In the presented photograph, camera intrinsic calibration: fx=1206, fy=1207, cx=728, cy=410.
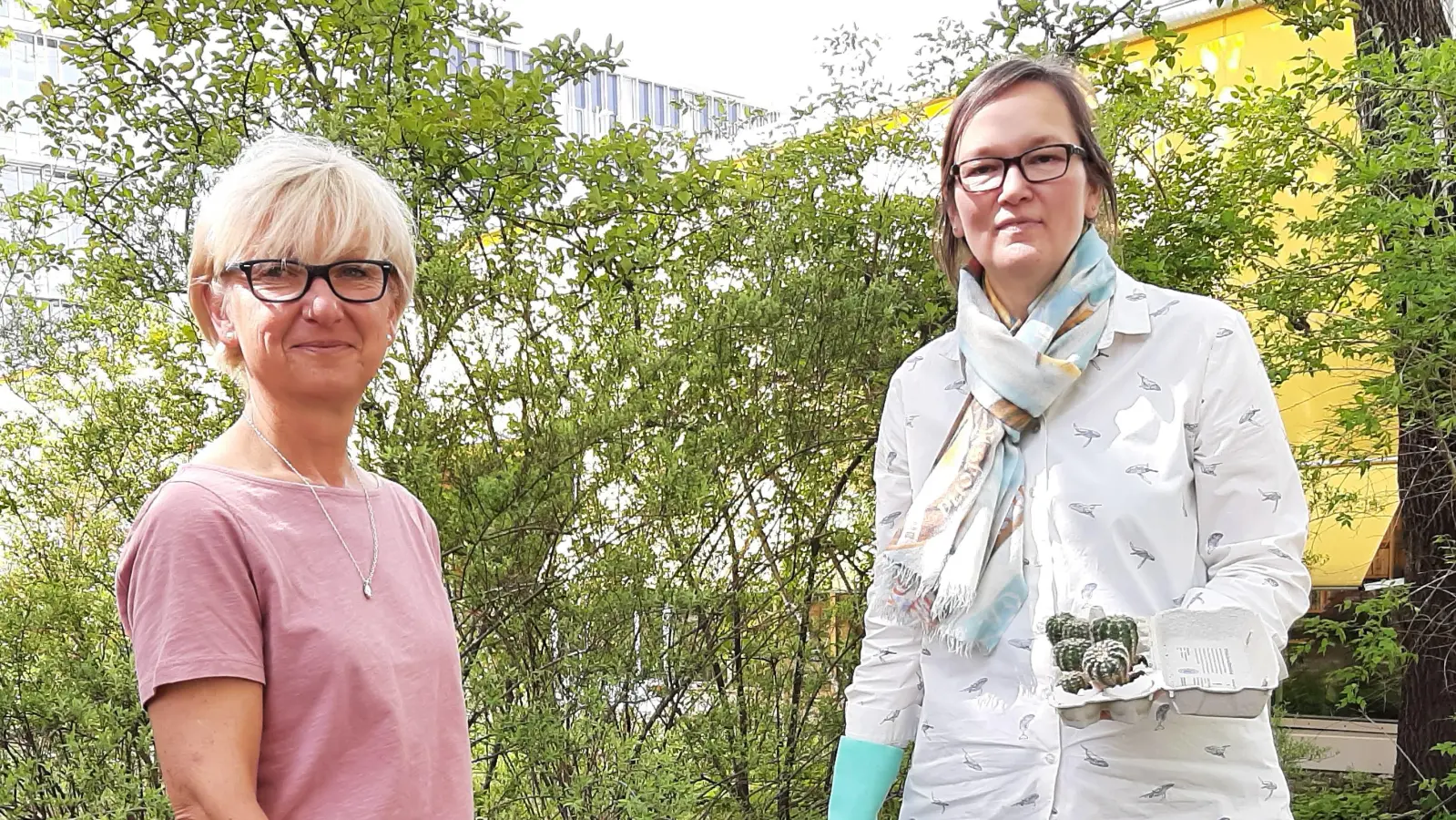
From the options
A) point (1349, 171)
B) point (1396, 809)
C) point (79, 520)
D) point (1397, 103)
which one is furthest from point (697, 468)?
point (1396, 809)

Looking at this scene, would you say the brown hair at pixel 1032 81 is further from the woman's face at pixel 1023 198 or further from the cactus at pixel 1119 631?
the cactus at pixel 1119 631

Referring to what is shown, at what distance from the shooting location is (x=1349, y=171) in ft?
13.6

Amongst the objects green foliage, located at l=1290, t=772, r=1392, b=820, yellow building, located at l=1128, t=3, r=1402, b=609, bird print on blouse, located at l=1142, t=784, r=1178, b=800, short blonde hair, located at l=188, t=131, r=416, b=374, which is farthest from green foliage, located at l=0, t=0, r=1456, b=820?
green foliage, located at l=1290, t=772, r=1392, b=820

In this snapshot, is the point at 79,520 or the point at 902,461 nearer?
the point at 902,461

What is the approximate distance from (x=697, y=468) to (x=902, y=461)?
98 cm

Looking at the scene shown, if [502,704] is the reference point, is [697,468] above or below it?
above

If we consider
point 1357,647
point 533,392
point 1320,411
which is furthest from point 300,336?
point 1320,411

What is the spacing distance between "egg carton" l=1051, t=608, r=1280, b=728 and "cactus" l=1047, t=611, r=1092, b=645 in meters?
0.07

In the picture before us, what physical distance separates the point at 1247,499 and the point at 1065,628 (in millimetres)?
313

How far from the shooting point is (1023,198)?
1.86 metres

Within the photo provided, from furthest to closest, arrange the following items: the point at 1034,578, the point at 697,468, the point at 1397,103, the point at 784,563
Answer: the point at 1397,103 < the point at 784,563 < the point at 697,468 < the point at 1034,578

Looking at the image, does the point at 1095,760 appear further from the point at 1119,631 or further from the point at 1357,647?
the point at 1357,647

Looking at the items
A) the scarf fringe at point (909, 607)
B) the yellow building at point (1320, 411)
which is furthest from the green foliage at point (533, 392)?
the yellow building at point (1320, 411)

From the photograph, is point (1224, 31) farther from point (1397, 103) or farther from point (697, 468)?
point (697, 468)
